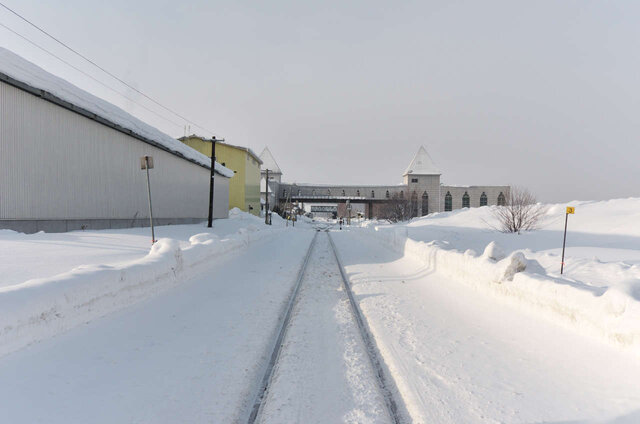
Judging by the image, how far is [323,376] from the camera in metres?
3.65

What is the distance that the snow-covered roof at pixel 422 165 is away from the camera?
93.6 m

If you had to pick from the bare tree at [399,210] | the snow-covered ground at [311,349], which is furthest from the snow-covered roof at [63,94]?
the bare tree at [399,210]

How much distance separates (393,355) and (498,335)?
192 centimetres

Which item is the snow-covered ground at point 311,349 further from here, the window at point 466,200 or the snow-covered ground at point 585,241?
the window at point 466,200

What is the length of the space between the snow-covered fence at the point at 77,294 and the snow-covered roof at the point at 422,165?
3614 inches

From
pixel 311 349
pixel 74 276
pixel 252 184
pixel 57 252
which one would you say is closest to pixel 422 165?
pixel 252 184

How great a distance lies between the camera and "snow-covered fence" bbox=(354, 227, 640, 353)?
13.5ft

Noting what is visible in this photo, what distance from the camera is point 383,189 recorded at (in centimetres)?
9550

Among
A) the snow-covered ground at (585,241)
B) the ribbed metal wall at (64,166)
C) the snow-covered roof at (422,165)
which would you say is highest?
the snow-covered roof at (422,165)

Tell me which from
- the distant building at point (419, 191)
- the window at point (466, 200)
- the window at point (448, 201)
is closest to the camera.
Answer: the distant building at point (419, 191)

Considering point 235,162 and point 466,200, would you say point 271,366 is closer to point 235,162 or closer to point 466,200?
point 235,162

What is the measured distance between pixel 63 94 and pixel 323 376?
16601 millimetres

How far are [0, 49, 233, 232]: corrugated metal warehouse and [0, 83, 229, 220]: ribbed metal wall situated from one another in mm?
33

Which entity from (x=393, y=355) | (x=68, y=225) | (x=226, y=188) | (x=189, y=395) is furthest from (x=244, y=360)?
(x=226, y=188)
